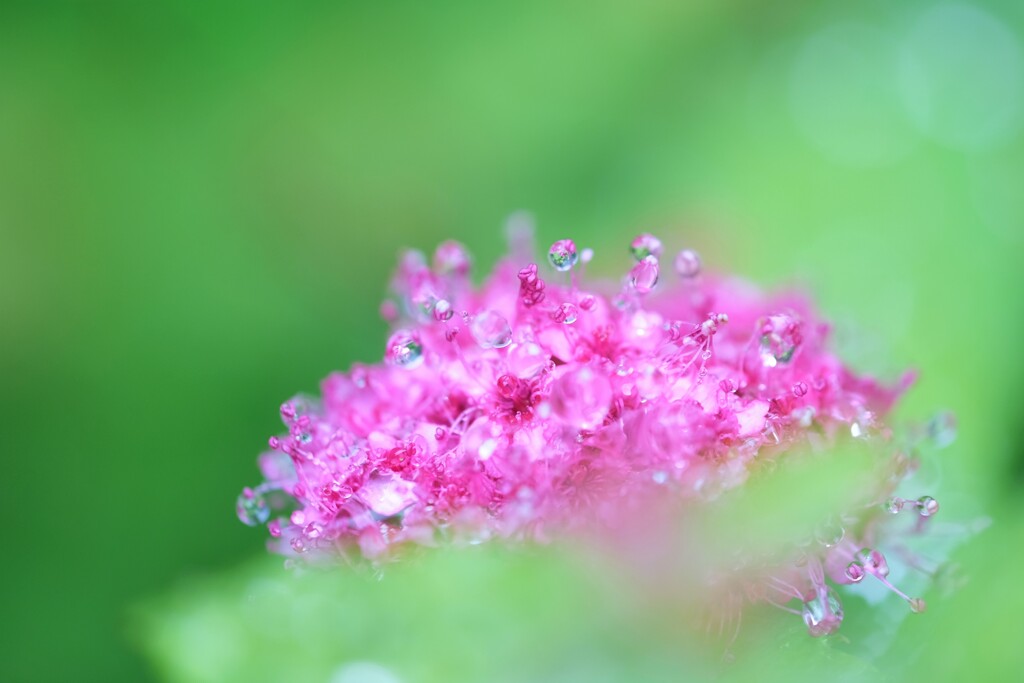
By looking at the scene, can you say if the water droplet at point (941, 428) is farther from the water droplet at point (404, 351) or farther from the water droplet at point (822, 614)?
the water droplet at point (404, 351)

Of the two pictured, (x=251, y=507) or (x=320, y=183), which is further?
(x=320, y=183)

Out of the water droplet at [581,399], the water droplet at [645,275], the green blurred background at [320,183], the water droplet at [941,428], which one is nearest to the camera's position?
the water droplet at [581,399]

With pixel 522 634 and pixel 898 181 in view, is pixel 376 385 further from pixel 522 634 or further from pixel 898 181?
pixel 898 181

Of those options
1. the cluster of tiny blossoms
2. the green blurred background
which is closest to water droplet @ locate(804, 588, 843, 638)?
the cluster of tiny blossoms

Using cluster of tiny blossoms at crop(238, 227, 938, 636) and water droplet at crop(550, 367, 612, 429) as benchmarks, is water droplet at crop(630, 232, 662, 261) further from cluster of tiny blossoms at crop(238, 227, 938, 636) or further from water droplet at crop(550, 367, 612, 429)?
water droplet at crop(550, 367, 612, 429)

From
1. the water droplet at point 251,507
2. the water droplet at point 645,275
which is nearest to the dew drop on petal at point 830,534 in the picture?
the water droplet at point 645,275

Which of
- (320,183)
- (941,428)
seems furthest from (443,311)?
(320,183)

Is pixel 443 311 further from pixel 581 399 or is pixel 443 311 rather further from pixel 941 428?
pixel 941 428
